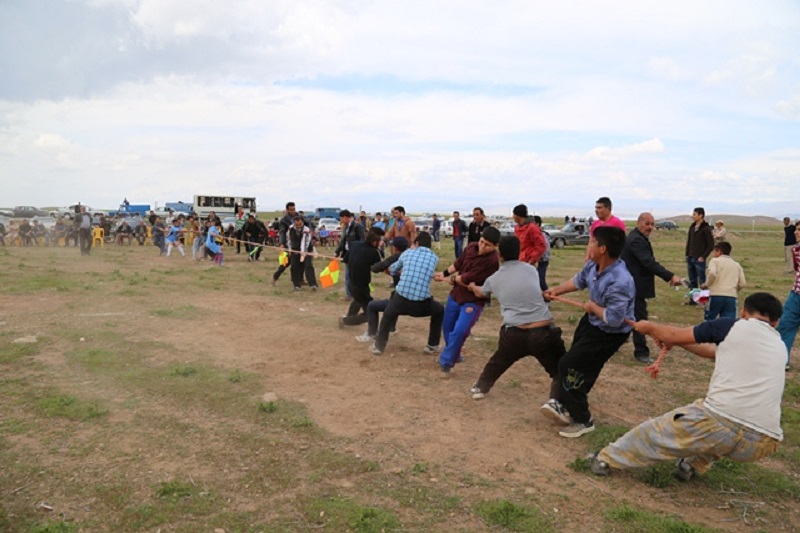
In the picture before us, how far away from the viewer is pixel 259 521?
362cm

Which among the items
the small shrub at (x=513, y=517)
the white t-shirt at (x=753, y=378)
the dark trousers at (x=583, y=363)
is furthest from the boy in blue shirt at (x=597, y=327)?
the small shrub at (x=513, y=517)

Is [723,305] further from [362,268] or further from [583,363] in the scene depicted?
[362,268]

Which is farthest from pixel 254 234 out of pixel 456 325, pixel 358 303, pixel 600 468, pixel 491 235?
pixel 600 468

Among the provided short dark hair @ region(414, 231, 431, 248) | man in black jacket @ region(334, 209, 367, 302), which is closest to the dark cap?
short dark hair @ region(414, 231, 431, 248)

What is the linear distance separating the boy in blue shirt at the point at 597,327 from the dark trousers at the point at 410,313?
8.20 feet

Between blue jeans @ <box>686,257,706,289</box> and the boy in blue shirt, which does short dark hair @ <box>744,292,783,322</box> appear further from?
blue jeans @ <box>686,257,706,289</box>

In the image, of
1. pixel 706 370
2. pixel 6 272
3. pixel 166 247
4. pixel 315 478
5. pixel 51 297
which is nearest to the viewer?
pixel 315 478

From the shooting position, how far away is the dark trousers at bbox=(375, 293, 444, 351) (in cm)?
721

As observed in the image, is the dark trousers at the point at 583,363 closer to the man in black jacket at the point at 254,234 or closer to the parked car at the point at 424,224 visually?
the man in black jacket at the point at 254,234

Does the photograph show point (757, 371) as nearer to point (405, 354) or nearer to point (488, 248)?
point (488, 248)

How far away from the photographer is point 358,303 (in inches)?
352

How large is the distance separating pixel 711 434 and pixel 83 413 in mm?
5297

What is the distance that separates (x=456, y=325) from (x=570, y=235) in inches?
1149

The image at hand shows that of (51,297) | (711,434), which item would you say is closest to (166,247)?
(51,297)
